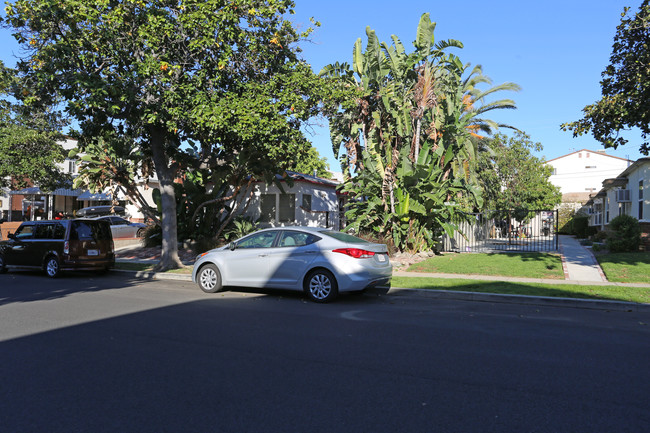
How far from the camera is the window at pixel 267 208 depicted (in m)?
22.7

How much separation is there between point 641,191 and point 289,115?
16845 mm

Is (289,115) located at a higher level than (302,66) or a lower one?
lower

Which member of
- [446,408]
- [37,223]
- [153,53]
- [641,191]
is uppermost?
[153,53]

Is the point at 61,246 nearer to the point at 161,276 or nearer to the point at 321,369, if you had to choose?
the point at 161,276

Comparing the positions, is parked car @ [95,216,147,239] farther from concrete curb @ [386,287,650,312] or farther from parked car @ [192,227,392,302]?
concrete curb @ [386,287,650,312]

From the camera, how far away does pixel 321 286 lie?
9.48 meters

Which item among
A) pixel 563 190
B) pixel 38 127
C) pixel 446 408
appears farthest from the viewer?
pixel 563 190

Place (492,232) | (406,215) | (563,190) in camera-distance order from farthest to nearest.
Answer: (563,190)
(492,232)
(406,215)

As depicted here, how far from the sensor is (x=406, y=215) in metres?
16.3

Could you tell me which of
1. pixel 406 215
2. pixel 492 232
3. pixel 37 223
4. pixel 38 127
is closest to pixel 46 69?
pixel 37 223

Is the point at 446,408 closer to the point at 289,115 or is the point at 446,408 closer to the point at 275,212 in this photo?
the point at 289,115

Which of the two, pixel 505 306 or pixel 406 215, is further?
pixel 406 215

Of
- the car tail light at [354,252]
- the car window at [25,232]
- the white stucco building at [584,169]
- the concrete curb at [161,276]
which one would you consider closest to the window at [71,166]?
the car window at [25,232]

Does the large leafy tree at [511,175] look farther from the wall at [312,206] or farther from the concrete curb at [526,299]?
the concrete curb at [526,299]
